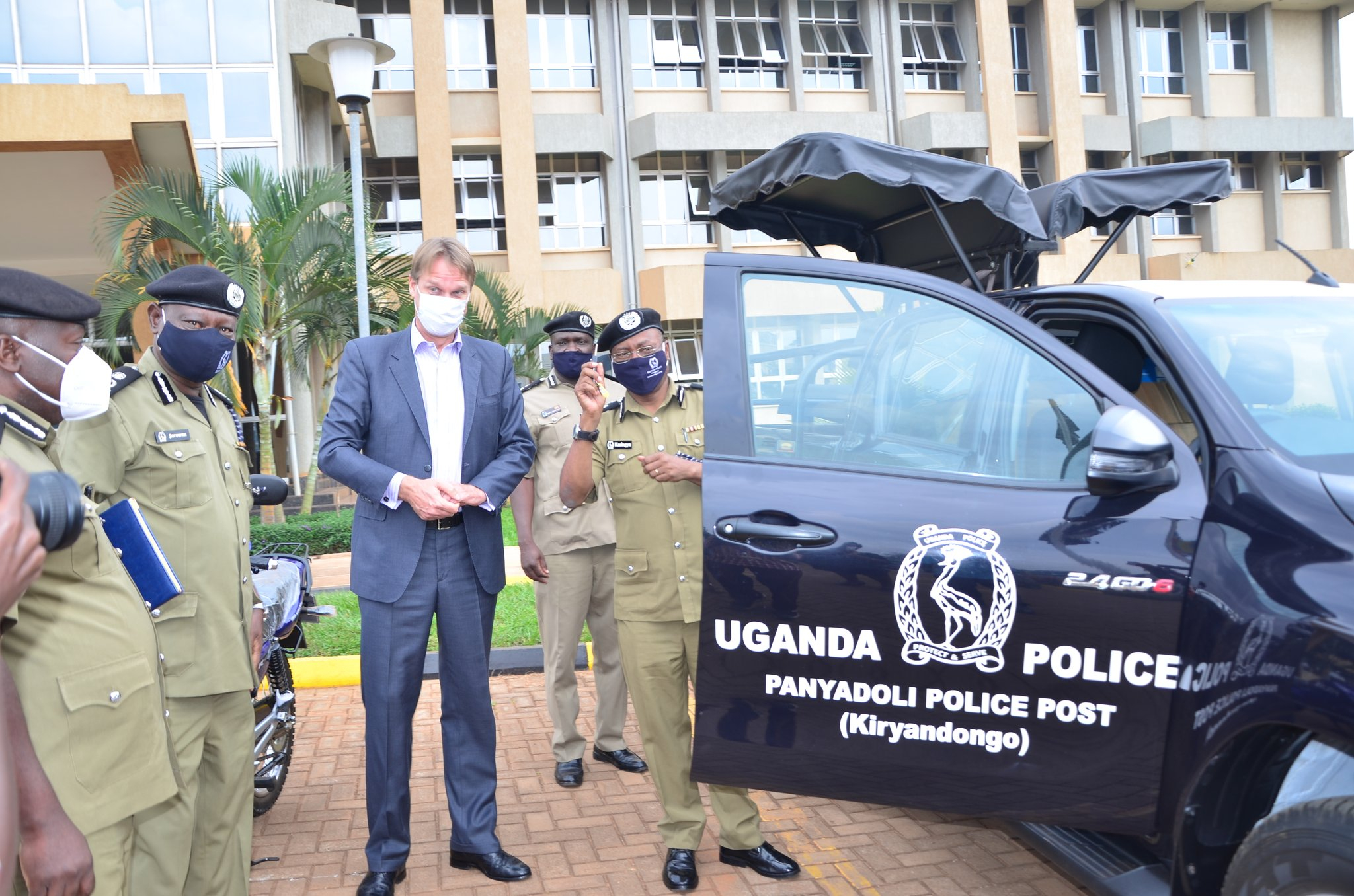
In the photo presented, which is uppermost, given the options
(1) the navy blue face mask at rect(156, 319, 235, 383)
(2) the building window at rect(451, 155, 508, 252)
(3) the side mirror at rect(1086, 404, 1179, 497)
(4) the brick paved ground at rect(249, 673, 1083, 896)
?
(2) the building window at rect(451, 155, 508, 252)

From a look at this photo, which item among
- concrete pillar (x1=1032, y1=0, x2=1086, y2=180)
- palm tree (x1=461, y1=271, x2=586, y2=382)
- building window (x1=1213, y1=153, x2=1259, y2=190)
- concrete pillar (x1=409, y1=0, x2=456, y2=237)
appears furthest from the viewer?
Answer: building window (x1=1213, y1=153, x2=1259, y2=190)

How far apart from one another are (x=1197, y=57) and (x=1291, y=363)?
28.9 metres

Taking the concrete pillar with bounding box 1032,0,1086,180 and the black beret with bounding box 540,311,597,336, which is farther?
the concrete pillar with bounding box 1032,0,1086,180

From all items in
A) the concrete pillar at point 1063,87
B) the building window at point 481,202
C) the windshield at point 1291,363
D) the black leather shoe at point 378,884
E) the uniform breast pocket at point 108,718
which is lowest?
the black leather shoe at point 378,884

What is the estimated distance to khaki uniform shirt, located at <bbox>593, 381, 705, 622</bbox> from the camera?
11.8ft

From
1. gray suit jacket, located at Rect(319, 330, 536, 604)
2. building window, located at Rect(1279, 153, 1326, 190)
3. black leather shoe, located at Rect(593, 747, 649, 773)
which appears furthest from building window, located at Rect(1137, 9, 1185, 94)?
gray suit jacket, located at Rect(319, 330, 536, 604)

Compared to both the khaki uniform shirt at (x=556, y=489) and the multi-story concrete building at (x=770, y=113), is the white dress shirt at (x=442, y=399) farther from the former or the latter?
the multi-story concrete building at (x=770, y=113)

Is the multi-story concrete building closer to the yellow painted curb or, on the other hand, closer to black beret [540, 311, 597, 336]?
the yellow painted curb

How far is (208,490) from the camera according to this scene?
122 inches

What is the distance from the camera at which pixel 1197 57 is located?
27375 millimetres

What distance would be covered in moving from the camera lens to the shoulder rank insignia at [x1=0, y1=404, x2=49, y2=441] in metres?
0.43

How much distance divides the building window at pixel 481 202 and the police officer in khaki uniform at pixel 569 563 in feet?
64.0

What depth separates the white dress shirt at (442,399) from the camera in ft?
12.4

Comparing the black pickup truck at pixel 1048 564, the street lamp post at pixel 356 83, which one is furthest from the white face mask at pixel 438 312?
the street lamp post at pixel 356 83
